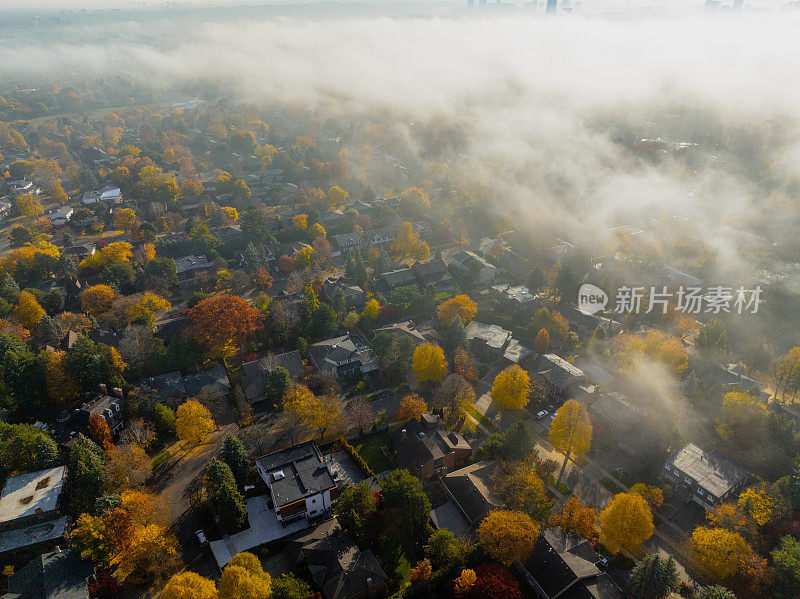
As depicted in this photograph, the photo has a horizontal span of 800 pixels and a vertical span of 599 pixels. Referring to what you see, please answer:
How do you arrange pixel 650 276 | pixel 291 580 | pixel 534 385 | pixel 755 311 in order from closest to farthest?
pixel 291 580 < pixel 534 385 < pixel 755 311 < pixel 650 276

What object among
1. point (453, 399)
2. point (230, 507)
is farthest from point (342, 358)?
point (230, 507)

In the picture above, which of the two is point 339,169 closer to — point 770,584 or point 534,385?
point 534,385

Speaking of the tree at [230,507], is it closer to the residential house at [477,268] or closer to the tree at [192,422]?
the tree at [192,422]

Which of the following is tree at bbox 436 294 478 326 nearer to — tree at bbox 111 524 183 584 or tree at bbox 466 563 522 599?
tree at bbox 466 563 522 599

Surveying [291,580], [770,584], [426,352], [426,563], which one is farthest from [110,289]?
[770,584]

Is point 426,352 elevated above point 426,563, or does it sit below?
above

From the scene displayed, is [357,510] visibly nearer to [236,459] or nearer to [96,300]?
[236,459]

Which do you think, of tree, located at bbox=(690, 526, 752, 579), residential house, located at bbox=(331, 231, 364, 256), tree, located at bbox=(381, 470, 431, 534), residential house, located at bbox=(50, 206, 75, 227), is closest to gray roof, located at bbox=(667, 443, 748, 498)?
tree, located at bbox=(690, 526, 752, 579)
